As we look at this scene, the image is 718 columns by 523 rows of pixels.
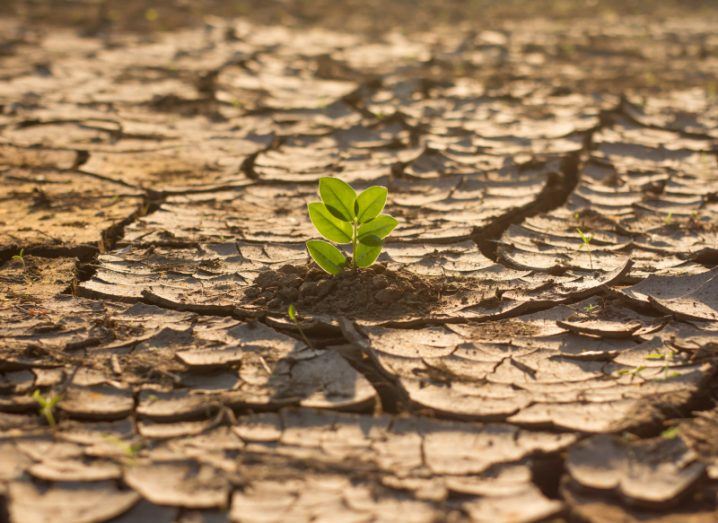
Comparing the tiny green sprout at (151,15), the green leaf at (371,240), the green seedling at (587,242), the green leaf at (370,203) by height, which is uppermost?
the green leaf at (370,203)

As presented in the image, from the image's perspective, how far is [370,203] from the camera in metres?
2.19

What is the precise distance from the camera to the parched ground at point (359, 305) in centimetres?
158

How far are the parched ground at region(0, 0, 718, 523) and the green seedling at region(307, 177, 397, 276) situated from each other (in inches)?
2.6

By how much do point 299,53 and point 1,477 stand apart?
15.0 ft

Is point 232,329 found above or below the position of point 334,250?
below

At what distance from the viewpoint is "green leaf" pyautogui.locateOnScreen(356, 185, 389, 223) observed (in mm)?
2178

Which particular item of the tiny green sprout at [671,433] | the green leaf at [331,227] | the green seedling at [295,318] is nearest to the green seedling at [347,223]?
the green leaf at [331,227]

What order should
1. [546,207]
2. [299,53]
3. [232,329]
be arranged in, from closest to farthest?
[232,329], [546,207], [299,53]

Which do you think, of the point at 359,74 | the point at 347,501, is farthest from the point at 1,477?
the point at 359,74

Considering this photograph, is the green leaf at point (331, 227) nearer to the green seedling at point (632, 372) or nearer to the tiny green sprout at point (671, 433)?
the green seedling at point (632, 372)

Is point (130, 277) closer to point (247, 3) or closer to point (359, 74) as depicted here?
point (359, 74)

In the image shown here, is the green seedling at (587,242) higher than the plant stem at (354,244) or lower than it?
lower

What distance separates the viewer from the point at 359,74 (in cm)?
517

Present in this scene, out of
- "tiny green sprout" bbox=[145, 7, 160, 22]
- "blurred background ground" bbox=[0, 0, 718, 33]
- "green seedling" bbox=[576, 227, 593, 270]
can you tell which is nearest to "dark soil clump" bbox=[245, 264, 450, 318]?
"green seedling" bbox=[576, 227, 593, 270]
